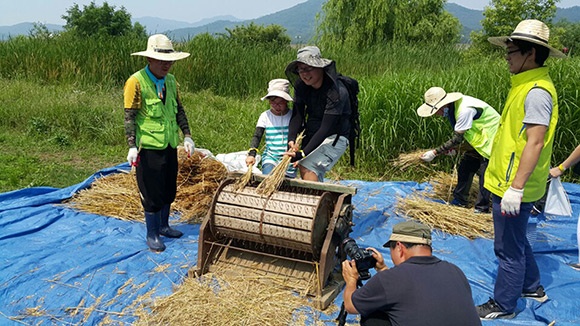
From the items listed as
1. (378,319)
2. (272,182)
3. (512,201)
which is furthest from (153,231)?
(512,201)

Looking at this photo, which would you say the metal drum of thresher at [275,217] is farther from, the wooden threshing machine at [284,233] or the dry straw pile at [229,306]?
the dry straw pile at [229,306]

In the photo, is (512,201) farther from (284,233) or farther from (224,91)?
(224,91)

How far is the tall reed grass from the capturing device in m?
6.16

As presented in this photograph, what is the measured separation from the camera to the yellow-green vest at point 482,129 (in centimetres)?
444

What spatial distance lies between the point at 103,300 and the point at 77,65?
9483mm

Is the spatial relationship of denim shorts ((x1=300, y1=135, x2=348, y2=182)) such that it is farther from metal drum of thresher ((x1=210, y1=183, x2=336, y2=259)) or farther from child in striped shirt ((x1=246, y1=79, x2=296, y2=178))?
metal drum of thresher ((x1=210, y1=183, x2=336, y2=259))

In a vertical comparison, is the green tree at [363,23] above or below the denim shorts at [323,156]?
above

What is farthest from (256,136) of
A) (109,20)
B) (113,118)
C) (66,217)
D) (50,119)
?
(109,20)

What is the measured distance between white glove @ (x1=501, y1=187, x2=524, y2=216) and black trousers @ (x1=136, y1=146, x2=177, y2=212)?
2.49 metres

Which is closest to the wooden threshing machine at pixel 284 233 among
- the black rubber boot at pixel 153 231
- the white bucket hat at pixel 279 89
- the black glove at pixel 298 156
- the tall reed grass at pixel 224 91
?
the black glove at pixel 298 156

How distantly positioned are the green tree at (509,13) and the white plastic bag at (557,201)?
20090 millimetres

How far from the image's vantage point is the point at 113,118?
8.06 metres

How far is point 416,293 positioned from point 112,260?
2.58 metres

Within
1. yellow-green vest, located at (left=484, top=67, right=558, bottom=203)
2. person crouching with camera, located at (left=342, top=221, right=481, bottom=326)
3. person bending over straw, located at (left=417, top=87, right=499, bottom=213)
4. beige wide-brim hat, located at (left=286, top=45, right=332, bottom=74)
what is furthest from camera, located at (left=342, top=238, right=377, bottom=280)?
person bending over straw, located at (left=417, top=87, right=499, bottom=213)
